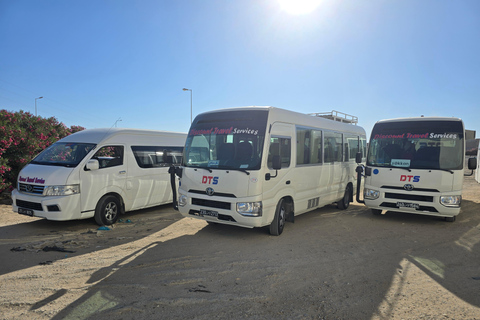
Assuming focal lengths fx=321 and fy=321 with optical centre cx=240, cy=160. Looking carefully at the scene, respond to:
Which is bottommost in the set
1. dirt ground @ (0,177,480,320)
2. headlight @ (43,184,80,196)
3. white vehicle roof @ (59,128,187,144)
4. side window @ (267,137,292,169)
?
dirt ground @ (0,177,480,320)

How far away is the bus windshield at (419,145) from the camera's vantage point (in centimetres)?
792

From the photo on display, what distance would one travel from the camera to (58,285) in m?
4.52

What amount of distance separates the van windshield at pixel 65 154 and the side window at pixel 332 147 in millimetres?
6056

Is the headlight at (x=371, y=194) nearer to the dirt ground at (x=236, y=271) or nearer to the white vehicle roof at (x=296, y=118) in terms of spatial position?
the dirt ground at (x=236, y=271)

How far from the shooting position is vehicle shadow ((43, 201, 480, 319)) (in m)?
3.91

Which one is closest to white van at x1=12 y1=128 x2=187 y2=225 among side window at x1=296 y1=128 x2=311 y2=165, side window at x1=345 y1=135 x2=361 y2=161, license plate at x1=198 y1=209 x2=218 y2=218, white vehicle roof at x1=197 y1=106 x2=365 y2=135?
license plate at x1=198 y1=209 x2=218 y2=218

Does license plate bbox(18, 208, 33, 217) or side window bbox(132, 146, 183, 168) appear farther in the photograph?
side window bbox(132, 146, 183, 168)

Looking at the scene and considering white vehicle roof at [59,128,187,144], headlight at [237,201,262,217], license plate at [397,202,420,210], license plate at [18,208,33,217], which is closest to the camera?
headlight at [237,201,262,217]

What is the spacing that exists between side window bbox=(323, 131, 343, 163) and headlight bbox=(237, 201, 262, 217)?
3361mm

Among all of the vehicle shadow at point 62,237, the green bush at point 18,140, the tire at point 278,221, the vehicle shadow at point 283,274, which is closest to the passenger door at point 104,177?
the vehicle shadow at point 62,237

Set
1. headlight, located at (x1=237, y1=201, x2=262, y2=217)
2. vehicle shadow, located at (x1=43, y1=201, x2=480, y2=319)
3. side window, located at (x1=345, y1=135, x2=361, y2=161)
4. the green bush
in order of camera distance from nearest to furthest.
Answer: vehicle shadow, located at (x1=43, y1=201, x2=480, y2=319) → headlight, located at (x1=237, y1=201, x2=262, y2=217) → side window, located at (x1=345, y1=135, x2=361, y2=161) → the green bush

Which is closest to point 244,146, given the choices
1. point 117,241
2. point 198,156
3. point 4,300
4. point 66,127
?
point 198,156

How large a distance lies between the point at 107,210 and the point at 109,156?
136 centimetres

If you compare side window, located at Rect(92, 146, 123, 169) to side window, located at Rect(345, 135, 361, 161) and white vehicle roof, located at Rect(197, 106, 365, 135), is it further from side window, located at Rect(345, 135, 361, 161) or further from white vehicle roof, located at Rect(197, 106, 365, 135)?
side window, located at Rect(345, 135, 361, 161)
